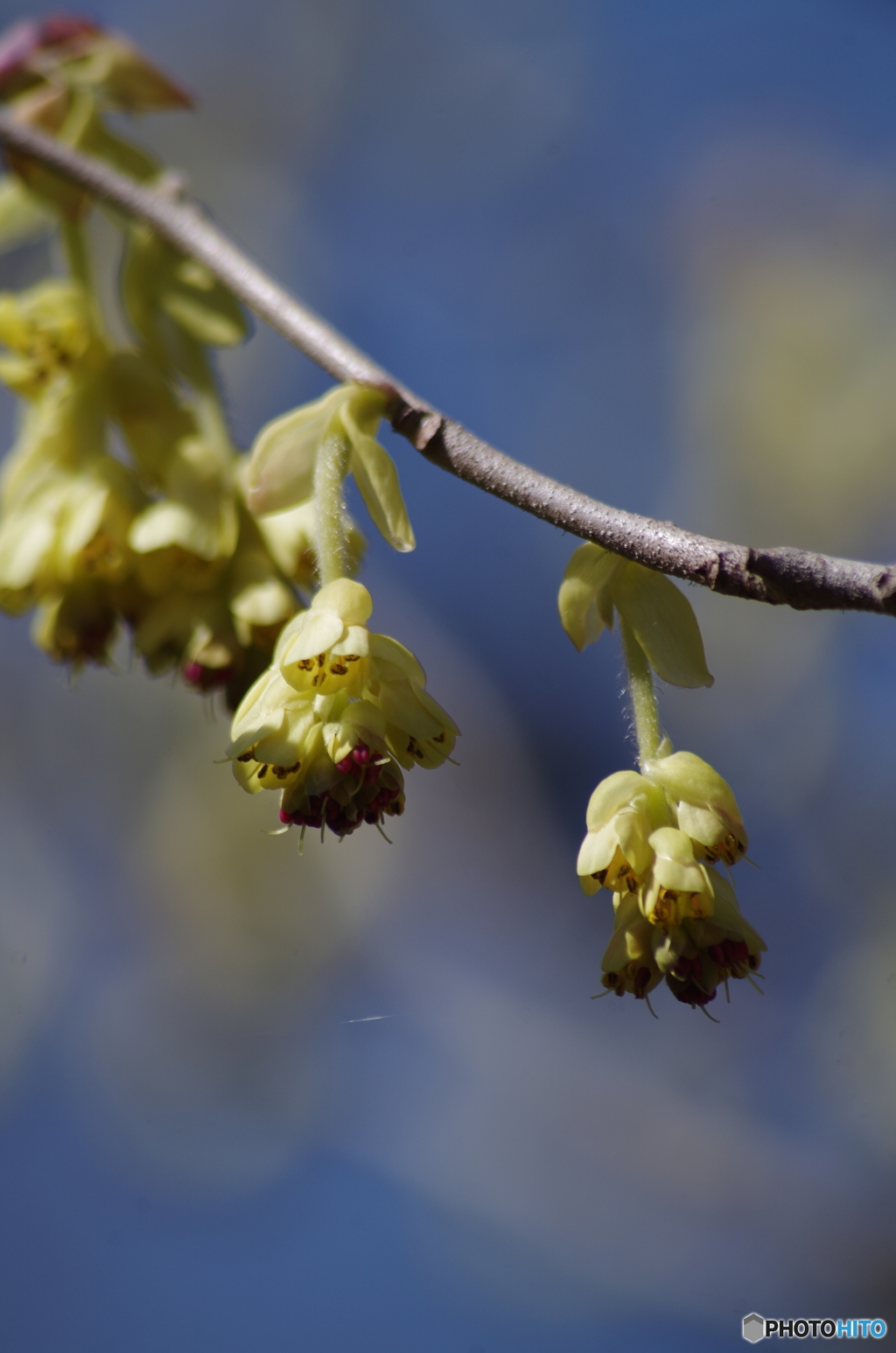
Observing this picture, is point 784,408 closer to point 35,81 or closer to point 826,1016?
point 826,1016

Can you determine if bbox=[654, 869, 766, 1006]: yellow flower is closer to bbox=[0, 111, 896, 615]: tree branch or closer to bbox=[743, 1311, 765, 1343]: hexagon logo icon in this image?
bbox=[0, 111, 896, 615]: tree branch

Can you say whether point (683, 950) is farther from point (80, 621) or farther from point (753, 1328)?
point (753, 1328)

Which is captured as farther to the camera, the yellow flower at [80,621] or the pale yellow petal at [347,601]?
the yellow flower at [80,621]

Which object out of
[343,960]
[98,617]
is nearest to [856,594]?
[98,617]

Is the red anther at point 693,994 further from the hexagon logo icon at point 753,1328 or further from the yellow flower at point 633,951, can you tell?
the hexagon logo icon at point 753,1328

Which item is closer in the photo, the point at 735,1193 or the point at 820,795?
the point at 735,1193

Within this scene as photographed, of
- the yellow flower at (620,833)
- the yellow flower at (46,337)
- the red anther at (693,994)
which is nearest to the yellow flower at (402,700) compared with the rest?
the yellow flower at (620,833)

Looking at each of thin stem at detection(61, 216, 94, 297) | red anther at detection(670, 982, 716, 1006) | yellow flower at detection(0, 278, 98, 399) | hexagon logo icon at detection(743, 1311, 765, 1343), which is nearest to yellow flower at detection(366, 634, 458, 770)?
red anther at detection(670, 982, 716, 1006)
